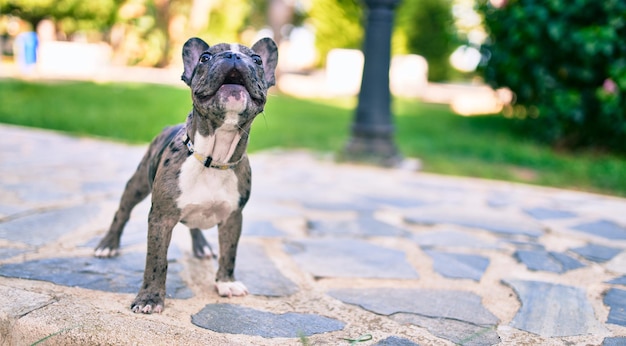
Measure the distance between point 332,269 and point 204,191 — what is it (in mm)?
963

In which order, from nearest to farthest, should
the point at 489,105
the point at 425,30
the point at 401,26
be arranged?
the point at 489,105 < the point at 401,26 < the point at 425,30

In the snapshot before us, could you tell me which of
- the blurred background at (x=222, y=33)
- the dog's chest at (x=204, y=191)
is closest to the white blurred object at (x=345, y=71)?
the blurred background at (x=222, y=33)

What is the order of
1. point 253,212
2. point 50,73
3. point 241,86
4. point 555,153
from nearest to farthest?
point 241,86 < point 253,212 < point 555,153 < point 50,73

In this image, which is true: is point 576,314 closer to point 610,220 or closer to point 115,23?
point 610,220

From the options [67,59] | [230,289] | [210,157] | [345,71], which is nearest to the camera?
[210,157]

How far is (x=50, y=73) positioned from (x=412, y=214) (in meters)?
13.5

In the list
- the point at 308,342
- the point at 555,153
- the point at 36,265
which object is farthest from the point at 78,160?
the point at 555,153

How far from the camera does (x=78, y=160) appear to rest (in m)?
5.42

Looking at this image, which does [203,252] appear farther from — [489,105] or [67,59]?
[67,59]

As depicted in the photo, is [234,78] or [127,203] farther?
[127,203]

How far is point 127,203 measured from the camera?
287cm

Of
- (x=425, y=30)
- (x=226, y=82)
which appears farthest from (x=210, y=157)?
(x=425, y=30)

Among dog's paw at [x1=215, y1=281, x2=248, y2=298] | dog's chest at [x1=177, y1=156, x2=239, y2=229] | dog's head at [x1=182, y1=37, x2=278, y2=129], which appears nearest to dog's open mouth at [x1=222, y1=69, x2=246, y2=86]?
dog's head at [x1=182, y1=37, x2=278, y2=129]

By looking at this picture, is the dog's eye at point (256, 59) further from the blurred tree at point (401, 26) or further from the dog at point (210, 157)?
the blurred tree at point (401, 26)
